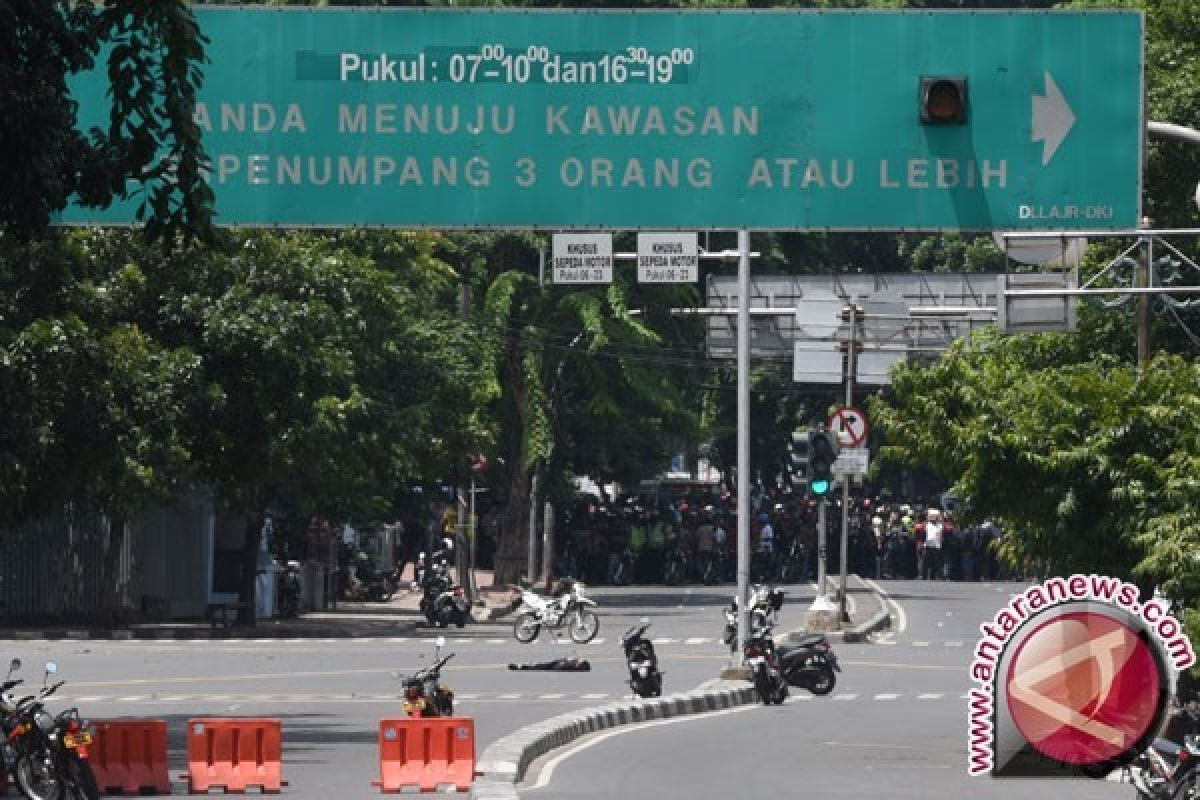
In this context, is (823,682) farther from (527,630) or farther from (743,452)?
(527,630)

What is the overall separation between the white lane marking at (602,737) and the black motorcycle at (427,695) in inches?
43.5

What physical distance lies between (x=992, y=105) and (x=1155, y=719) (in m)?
13.7

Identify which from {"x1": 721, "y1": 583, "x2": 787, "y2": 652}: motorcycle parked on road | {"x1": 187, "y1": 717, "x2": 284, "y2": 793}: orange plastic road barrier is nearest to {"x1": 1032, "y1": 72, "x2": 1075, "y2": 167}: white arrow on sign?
{"x1": 187, "y1": 717, "x2": 284, "y2": 793}: orange plastic road barrier

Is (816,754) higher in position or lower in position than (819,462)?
lower

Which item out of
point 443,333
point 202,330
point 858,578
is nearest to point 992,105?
point 202,330

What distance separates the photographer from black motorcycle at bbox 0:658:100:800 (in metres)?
16.5

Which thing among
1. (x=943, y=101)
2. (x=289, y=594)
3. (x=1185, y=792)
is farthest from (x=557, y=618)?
(x=1185, y=792)

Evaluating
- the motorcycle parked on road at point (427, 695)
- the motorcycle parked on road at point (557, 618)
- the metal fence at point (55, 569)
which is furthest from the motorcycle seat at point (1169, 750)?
the metal fence at point (55, 569)

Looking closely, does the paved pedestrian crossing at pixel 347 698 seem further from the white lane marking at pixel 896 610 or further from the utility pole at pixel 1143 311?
the white lane marking at pixel 896 610

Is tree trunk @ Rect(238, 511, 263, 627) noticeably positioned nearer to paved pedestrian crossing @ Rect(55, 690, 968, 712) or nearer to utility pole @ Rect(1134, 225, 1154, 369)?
paved pedestrian crossing @ Rect(55, 690, 968, 712)

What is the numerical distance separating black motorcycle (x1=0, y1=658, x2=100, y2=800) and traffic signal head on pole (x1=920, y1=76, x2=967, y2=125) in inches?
301

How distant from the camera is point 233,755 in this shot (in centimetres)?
1908

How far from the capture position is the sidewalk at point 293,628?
42.3m

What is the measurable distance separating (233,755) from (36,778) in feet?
8.19
